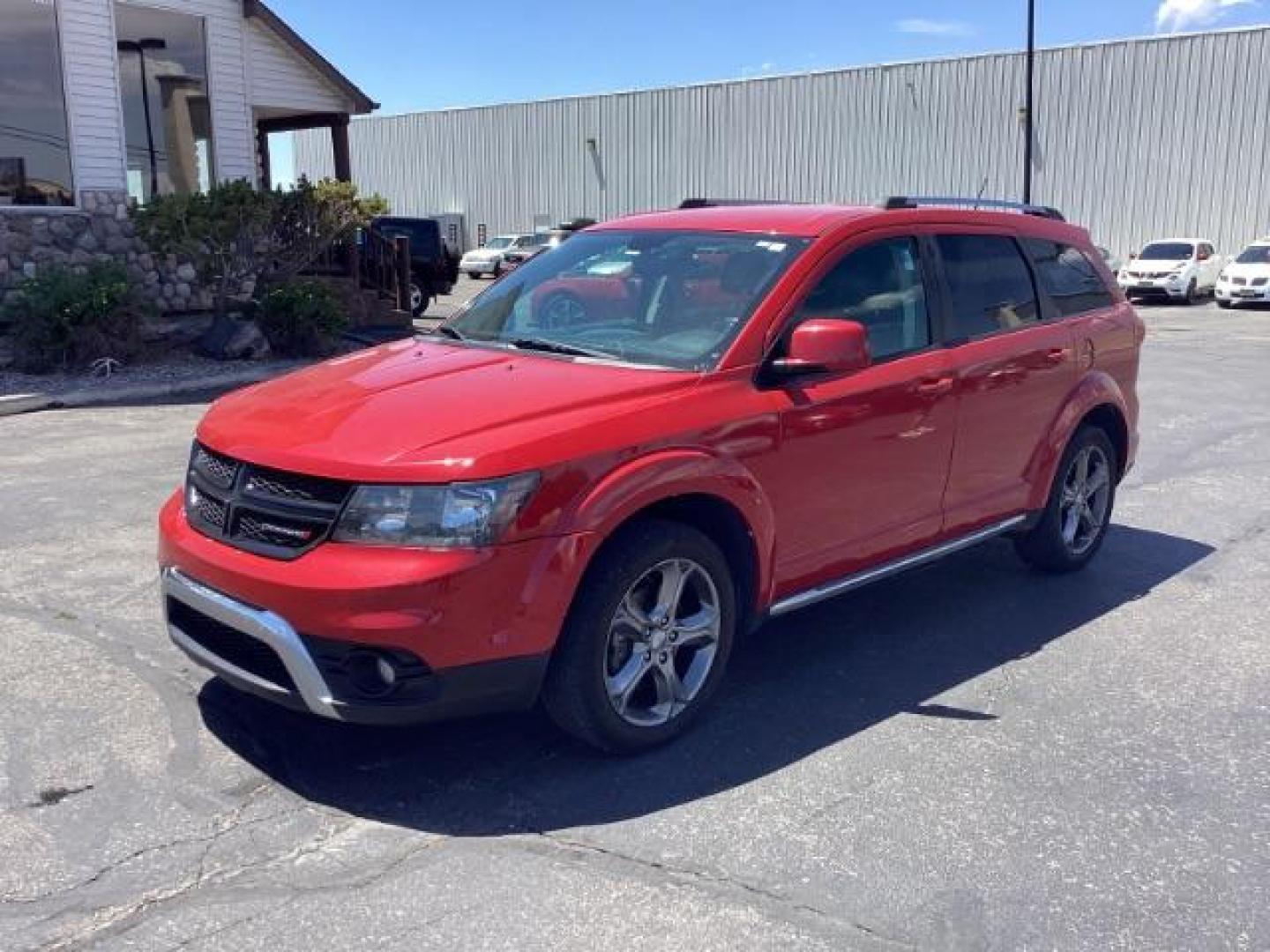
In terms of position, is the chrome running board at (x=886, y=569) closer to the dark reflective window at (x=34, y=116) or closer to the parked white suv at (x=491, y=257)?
the dark reflective window at (x=34, y=116)

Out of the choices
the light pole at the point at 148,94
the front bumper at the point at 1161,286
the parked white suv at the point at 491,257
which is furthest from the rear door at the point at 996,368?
the parked white suv at the point at 491,257

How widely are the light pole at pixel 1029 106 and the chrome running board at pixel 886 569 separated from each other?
2837cm

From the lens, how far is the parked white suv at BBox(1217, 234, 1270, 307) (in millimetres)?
27969

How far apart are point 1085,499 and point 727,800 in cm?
326

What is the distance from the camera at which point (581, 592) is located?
12.2 ft

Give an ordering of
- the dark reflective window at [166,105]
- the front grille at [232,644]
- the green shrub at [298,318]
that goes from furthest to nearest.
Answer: the dark reflective window at [166,105]
the green shrub at [298,318]
the front grille at [232,644]

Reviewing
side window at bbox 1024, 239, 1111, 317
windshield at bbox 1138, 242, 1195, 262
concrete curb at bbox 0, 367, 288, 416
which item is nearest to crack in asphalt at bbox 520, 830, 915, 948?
side window at bbox 1024, 239, 1111, 317

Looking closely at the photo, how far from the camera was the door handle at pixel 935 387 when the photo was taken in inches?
189

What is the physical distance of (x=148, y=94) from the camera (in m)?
16.5

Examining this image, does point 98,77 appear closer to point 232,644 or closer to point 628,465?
point 232,644

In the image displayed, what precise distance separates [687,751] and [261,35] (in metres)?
15.9

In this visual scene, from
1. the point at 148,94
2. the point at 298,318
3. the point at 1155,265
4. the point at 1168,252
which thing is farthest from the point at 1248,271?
the point at 148,94

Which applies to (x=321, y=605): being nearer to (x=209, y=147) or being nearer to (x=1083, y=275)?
(x=1083, y=275)

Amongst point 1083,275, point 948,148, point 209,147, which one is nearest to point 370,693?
point 1083,275
